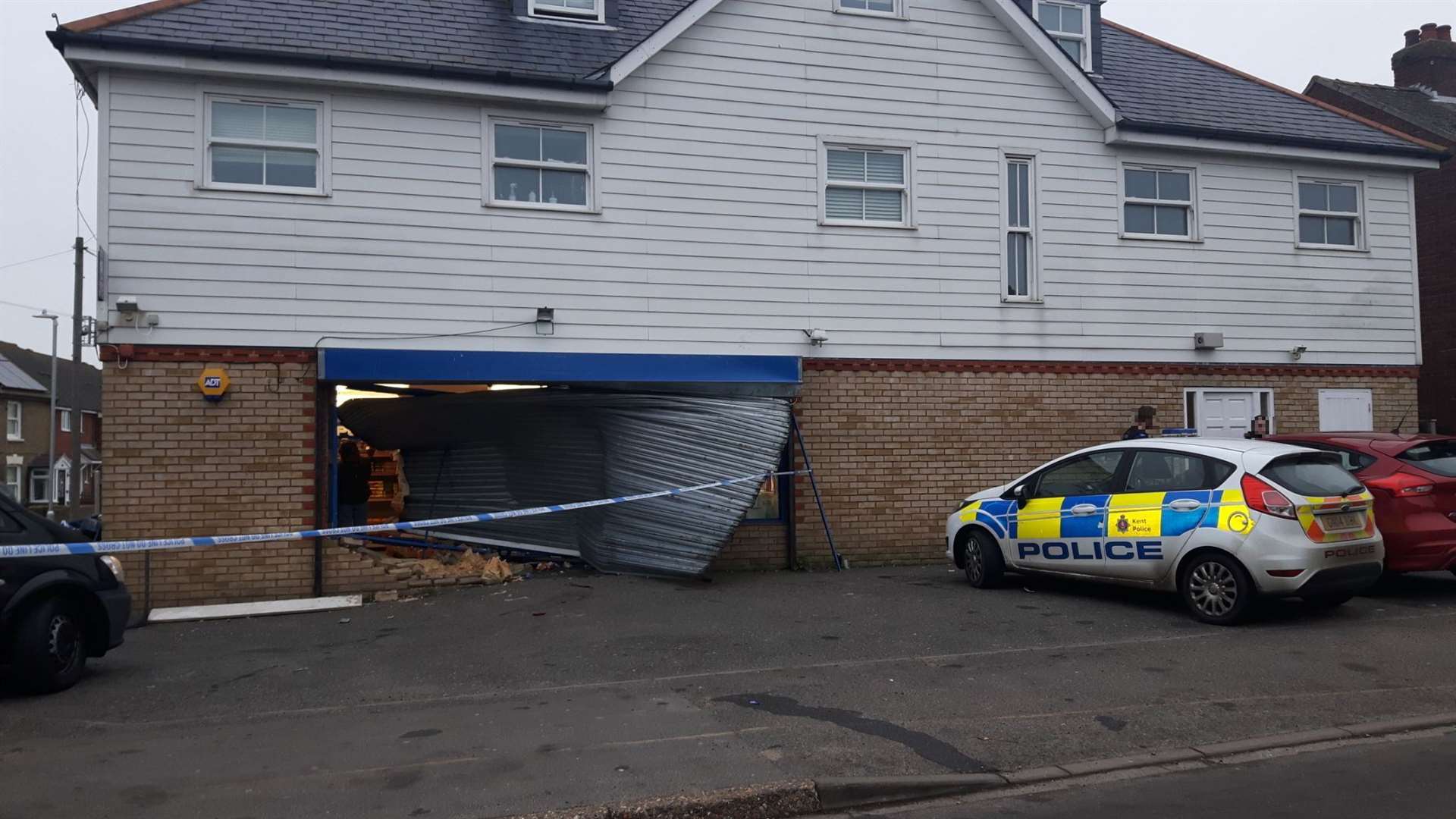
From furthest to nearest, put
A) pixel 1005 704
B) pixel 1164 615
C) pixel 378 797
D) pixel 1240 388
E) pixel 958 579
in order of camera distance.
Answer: pixel 1240 388 → pixel 958 579 → pixel 1164 615 → pixel 1005 704 → pixel 378 797

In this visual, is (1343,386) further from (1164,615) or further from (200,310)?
(200,310)

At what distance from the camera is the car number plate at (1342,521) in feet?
28.8

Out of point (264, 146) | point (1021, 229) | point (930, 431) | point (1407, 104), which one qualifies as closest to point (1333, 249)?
point (1021, 229)

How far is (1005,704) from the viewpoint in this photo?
6906 mm

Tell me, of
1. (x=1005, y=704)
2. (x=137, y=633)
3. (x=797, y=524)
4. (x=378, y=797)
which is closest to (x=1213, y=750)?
(x=1005, y=704)

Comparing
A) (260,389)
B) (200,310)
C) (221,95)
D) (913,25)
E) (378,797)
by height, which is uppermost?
(913,25)

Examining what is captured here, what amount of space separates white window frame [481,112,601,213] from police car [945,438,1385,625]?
18.9 ft

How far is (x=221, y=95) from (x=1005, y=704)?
9.69 m

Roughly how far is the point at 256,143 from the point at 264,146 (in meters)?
0.08

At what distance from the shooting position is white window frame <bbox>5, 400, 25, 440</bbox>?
5016cm

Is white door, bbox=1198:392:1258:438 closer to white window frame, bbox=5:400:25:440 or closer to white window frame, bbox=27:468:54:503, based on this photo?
white window frame, bbox=5:400:25:440

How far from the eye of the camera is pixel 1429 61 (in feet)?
84.0

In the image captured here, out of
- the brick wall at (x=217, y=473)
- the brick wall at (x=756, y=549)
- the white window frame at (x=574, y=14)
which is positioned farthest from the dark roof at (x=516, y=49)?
the brick wall at (x=756, y=549)

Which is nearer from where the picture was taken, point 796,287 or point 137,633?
point 137,633
